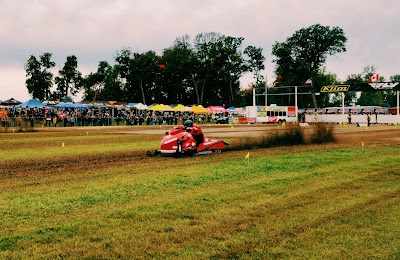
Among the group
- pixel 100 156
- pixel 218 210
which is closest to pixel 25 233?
pixel 218 210

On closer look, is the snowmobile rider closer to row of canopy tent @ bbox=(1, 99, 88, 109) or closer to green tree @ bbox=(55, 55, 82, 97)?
row of canopy tent @ bbox=(1, 99, 88, 109)

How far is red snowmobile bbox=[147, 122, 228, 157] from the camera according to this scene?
693 inches

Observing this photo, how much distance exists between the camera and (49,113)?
53.0 metres

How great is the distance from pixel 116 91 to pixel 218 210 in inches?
4724

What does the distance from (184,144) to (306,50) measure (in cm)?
10583

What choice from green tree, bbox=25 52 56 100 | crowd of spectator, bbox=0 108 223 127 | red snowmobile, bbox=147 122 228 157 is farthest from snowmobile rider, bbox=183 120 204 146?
green tree, bbox=25 52 56 100

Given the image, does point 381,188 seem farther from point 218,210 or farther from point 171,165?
point 171,165

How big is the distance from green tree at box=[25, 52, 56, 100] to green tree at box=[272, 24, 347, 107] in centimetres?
6148

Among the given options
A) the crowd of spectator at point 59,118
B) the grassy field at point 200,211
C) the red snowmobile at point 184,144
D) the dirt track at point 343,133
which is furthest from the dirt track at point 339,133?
the grassy field at point 200,211

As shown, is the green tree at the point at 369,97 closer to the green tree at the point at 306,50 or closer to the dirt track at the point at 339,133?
the green tree at the point at 306,50

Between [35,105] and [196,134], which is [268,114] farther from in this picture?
[196,134]

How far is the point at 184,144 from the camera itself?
58.2 feet

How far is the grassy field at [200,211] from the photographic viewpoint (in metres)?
5.91

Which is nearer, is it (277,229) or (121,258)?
(121,258)
